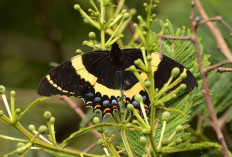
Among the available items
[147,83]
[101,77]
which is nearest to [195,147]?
[147,83]

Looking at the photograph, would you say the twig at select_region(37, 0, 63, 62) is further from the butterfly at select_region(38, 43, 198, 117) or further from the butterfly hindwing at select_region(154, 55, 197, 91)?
the butterfly hindwing at select_region(154, 55, 197, 91)

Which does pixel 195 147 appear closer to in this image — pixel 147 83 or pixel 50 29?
pixel 147 83

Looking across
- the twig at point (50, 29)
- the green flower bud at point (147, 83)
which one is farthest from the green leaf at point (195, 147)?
the twig at point (50, 29)

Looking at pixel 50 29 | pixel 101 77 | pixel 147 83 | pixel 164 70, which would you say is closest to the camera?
pixel 147 83

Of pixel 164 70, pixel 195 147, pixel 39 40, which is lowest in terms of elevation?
pixel 195 147

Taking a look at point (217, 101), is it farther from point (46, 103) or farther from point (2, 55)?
point (2, 55)

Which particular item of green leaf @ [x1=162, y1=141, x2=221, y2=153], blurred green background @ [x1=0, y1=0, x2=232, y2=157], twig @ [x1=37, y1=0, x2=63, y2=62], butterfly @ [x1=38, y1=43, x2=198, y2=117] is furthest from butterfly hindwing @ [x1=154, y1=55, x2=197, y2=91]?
twig @ [x1=37, y1=0, x2=63, y2=62]

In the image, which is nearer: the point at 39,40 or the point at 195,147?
the point at 195,147

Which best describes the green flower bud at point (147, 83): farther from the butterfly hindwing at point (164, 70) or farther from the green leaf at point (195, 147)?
the butterfly hindwing at point (164, 70)

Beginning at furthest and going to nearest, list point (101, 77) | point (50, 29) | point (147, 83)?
point (50, 29)
point (101, 77)
point (147, 83)
